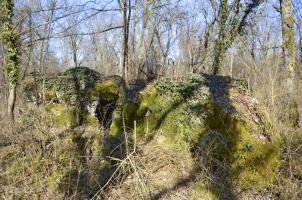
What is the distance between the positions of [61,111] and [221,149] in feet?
13.3

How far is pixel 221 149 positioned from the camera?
247 inches

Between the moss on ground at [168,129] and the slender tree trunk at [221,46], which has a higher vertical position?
the slender tree trunk at [221,46]

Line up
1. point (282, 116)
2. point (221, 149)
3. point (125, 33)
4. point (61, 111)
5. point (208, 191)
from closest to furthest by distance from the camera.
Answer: point (208, 191) → point (221, 149) → point (282, 116) → point (61, 111) → point (125, 33)

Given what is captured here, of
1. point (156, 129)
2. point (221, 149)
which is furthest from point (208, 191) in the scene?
point (156, 129)

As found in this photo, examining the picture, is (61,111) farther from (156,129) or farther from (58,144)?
(156,129)

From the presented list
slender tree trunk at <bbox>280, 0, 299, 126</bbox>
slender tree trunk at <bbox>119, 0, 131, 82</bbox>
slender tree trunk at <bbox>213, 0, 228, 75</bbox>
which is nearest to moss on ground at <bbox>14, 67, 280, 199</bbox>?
slender tree trunk at <bbox>280, 0, 299, 126</bbox>

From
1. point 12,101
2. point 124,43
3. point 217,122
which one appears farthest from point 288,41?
point 12,101

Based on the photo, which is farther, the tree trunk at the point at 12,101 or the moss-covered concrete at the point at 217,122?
the tree trunk at the point at 12,101

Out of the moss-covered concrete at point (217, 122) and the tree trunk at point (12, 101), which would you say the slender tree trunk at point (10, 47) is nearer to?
the tree trunk at point (12, 101)

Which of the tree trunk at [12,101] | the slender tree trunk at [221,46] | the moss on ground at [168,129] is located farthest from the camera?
the slender tree trunk at [221,46]

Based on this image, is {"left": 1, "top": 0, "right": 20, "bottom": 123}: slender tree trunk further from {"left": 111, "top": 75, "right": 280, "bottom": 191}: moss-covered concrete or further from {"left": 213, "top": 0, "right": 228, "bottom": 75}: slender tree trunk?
{"left": 213, "top": 0, "right": 228, "bottom": 75}: slender tree trunk

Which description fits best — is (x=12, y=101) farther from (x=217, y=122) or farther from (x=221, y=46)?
(x=221, y=46)

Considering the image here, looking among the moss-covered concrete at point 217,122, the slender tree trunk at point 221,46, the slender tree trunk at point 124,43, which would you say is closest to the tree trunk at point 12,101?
the moss-covered concrete at point 217,122

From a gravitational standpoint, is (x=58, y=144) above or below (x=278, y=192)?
above
